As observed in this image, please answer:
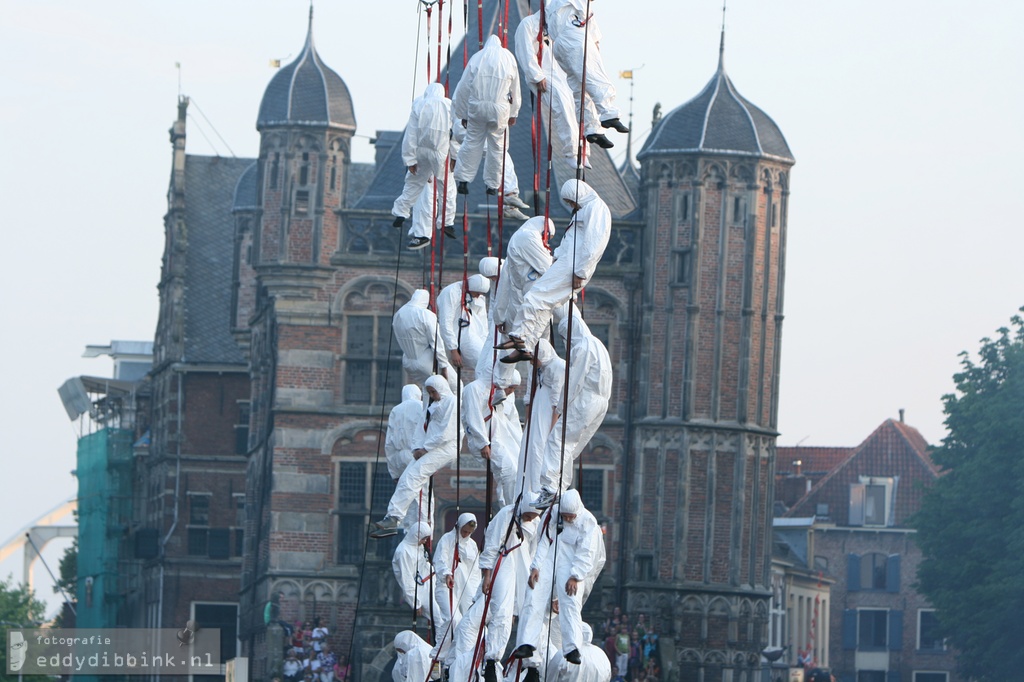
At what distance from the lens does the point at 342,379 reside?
189 ft

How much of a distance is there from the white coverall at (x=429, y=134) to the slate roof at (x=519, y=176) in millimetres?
18772

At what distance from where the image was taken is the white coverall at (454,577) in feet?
119

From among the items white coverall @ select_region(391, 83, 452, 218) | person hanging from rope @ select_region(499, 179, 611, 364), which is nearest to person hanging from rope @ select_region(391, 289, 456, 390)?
white coverall @ select_region(391, 83, 452, 218)

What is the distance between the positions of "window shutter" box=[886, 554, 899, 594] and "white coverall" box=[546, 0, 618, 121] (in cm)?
5791

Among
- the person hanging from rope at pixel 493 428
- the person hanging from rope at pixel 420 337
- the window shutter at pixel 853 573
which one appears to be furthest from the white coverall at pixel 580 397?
the window shutter at pixel 853 573

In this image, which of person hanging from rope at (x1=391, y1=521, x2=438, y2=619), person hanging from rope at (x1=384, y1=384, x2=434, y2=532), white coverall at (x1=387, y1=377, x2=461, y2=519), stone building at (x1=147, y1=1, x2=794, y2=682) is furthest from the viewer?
stone building at (x1=147, y1=1, x2=794, y2=682)

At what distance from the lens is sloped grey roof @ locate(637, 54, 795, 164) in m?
57.5

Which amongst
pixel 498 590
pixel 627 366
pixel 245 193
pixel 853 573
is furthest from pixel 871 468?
pixel 498 590

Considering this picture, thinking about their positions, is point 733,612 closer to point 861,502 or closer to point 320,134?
point 320,134

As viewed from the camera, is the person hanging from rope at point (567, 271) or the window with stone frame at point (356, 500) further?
the window with stone frame at point (356, 500)

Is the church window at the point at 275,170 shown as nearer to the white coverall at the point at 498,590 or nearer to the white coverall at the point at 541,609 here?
the white coverall at the point at 498,590

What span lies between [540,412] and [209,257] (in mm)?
47590

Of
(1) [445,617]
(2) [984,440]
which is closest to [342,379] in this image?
(2) [984,440]

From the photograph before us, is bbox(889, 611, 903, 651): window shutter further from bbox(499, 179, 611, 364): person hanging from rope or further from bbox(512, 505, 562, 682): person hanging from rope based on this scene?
bbox(499, 179, 611, 364): person hanging from rope
